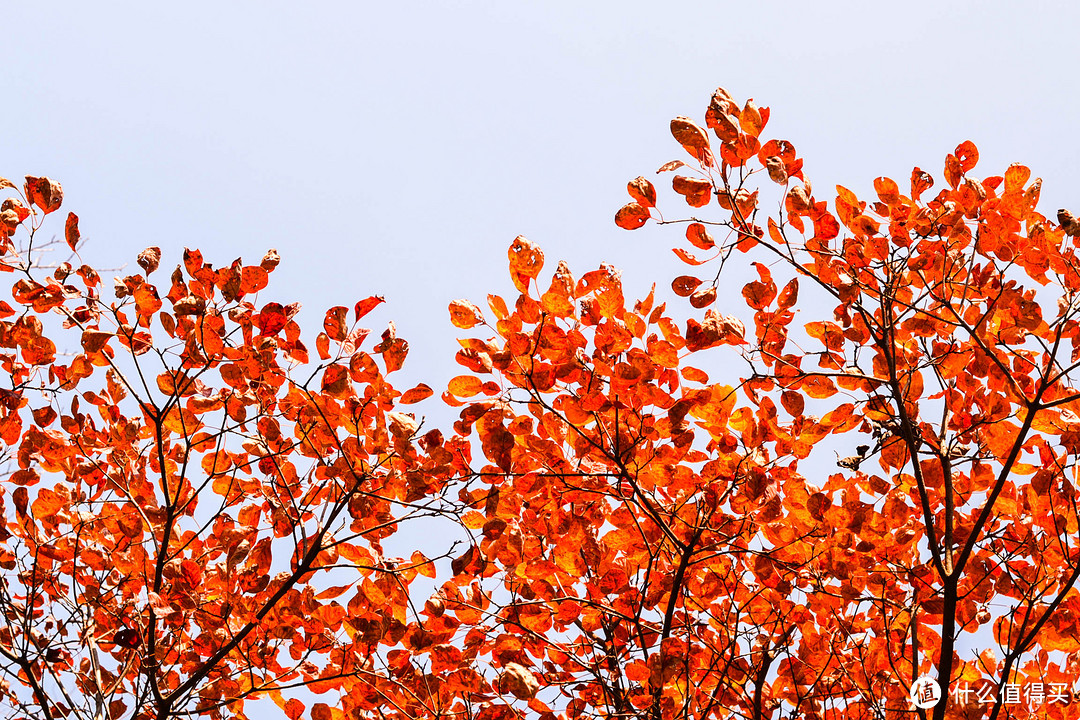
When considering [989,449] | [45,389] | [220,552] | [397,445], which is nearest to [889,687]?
[989,449]

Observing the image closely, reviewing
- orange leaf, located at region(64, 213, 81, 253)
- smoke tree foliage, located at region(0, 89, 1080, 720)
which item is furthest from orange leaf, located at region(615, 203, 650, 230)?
orange leaf, located at region(64, 213, 81, 253)

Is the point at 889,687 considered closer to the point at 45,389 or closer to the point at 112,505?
the point at 112,505

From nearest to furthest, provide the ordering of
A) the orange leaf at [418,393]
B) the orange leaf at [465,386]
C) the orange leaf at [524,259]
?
the orange leaf at [524,259]
the orange leaf at [465,386]
the orange leaf at [418,393]

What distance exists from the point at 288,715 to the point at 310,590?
53cm

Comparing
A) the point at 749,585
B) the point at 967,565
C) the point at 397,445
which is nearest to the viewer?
the point at 397,445

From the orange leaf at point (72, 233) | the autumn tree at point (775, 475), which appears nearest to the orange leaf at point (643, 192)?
the autumn tree at point (775, 475)

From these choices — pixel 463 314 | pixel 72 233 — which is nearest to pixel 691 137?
pixel 463 314

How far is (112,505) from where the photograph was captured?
3.29m

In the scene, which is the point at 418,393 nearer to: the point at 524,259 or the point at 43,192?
the point at 524,259

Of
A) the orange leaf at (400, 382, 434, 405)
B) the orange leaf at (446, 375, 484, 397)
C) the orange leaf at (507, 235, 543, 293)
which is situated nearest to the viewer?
the orange leaf at (507, 235, 543, 293)

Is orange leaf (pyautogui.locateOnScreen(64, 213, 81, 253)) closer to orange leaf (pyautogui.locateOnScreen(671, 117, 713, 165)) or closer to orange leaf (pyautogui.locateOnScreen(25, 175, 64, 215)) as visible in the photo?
orange leaf (pyautogui.locateOnScreen(25, 175, 64, 215))

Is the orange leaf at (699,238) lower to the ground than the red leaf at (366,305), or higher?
higher

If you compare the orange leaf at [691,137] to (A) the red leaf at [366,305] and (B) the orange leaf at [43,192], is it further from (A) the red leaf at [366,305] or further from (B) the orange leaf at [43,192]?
(B) the orange leaf at [43,192]

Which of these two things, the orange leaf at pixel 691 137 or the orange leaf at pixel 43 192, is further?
the orange leaf at pixel 43 192
